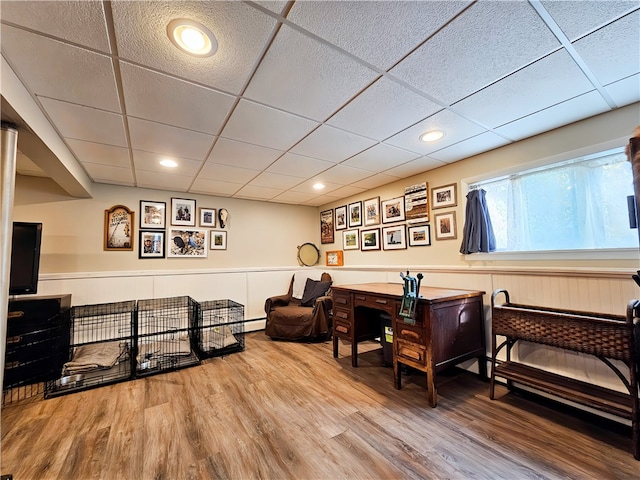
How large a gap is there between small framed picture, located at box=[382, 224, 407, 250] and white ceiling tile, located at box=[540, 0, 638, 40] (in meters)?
2.46

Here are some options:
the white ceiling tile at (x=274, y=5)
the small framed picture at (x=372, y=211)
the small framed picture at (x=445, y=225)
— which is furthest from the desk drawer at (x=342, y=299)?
the white ceiling tile at (x=274, y=5)

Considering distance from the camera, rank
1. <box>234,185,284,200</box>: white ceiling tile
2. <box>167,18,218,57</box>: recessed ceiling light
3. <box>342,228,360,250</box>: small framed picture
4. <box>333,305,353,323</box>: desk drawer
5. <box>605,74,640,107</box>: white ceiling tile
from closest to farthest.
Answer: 1. <box>167,18,218,57</box>: recessed ceiling light
2. <box>605,74,640,107</box>: white ceiling tile
3. <box>333,305,353,323</box>: desk drawer
4. <box>234,185,284,200</box>: white ceiling tile
5. <box>342,228,360,250</box>: small framed picture

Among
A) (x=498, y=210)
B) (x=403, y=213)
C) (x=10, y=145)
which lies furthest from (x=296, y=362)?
(x=10, y=145)

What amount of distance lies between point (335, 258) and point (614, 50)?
12.9ft

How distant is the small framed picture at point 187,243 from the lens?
400 centimetres

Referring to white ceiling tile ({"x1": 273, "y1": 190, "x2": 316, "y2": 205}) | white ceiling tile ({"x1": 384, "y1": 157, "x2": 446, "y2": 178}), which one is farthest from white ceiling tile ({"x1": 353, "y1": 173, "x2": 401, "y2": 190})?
white ceiling tile ({"x1": 273, "y1": 190, "x2": 316, "y2": 205})

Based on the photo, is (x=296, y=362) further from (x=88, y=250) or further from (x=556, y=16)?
(x=556, y=16)

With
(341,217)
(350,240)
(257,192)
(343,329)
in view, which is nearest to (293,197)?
(257,192)

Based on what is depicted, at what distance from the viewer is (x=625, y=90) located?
68.2 inches

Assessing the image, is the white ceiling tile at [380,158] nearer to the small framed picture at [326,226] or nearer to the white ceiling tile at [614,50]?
the white ceiling tile at [614,50]

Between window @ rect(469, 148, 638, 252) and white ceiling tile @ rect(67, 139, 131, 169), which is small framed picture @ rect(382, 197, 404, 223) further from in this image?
white ceiling tile @ rect(67, 139, 131, 169)

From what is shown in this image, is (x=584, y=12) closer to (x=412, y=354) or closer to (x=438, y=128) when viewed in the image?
(x=438, y=128)

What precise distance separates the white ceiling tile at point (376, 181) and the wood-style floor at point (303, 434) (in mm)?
2366

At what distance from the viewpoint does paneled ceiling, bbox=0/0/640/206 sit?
1.16 meters
